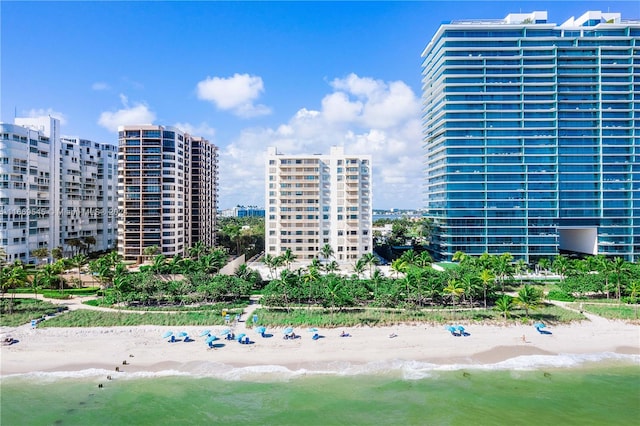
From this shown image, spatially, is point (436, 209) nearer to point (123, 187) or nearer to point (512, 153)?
point (512, 153)

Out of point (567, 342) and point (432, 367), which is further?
point (567, 342)

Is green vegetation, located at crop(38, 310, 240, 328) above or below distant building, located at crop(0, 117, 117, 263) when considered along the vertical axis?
below

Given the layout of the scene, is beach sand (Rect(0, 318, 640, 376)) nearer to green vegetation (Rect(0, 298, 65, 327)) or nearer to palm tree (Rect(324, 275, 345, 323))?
green vegetation (Rect(0, 298, 65, 327))

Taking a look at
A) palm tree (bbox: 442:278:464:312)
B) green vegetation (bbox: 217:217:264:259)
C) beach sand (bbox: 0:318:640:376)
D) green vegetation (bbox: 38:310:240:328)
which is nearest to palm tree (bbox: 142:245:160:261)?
green vegetation (bbox: 217:217:264:259)

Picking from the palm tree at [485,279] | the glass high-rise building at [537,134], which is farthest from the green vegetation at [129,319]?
the glass high-rise building at [537,134]

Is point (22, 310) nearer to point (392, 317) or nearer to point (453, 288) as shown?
point (392, 317)

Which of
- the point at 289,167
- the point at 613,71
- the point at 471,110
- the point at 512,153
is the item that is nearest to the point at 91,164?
the point at 289,167

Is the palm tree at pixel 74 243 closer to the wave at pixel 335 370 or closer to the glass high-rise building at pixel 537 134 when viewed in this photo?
the wave at pixel 335 370

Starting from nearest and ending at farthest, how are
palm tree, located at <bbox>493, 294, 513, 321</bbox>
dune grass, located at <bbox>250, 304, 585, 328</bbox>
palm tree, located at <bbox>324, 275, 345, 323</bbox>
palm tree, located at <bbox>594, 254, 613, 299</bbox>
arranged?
dune grass, located at <bbox>250, 304, 585, 328</bbox> → palm tree, located at <bbox>493, 294, 513, 321</bbox> → palm tree, located at <bbox>324, 275, 345, 323</bbox> → palm tree, located at <bbox>594, 254, 613, 299</bbox>
